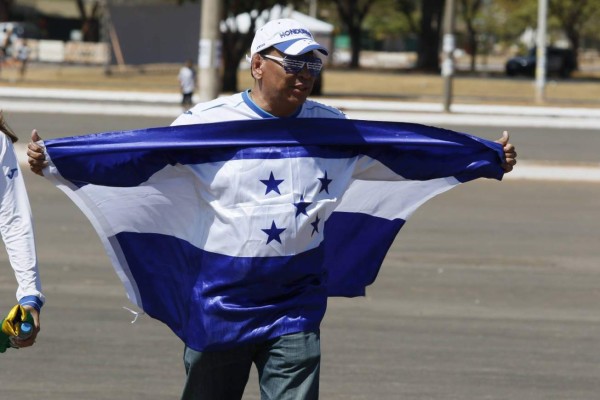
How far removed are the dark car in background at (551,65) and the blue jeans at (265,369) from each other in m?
59.0

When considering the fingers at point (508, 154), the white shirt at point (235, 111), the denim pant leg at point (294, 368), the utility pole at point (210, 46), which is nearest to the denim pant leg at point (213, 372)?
the denim pant leg at point (294, 368)

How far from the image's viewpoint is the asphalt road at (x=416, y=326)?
6.88 m

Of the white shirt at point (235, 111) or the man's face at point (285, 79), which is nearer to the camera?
the man's face at point (285, 79)

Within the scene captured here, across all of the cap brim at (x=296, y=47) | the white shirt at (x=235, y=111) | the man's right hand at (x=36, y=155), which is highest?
the cap brim at (x=296, y=47)

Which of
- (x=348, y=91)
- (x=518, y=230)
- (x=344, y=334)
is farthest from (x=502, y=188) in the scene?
(x=348, y=91)

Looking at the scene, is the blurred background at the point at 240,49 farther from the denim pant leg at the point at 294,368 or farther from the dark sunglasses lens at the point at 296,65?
the denim pant leg at the point at 294,368

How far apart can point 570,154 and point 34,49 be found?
4787 centimetres

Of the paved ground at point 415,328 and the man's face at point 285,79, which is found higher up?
the man's face at point 285,79

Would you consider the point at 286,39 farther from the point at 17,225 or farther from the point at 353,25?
the point at 353,25

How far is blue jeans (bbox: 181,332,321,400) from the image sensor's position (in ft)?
14.7

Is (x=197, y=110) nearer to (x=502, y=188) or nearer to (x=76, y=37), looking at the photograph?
(x=502, y=188)

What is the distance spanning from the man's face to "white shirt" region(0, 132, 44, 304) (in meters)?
0.94

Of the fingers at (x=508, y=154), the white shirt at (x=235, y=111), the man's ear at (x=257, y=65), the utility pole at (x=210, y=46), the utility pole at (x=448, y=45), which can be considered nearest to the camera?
the man's ear at (x=257, y=65)

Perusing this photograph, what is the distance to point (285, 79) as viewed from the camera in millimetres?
4535
